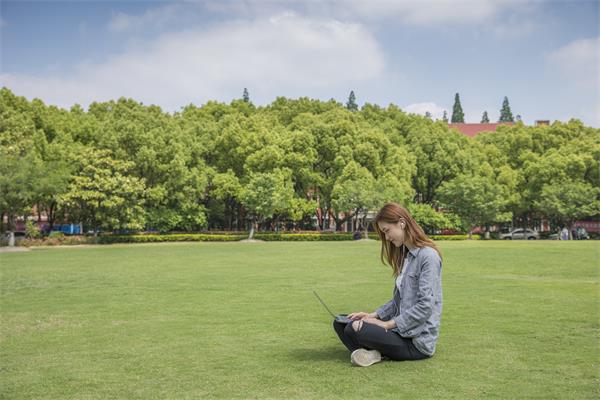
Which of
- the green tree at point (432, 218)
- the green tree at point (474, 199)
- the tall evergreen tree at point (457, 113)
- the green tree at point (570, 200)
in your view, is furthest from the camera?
the tall evergreen tree at point (457, 113)

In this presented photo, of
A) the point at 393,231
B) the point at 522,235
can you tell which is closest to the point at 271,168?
the point at 522,235

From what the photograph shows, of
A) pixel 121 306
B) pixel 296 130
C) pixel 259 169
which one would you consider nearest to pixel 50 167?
pixel 259 169

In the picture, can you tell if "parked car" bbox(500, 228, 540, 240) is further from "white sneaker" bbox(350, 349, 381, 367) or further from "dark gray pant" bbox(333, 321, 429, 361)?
"white sneaker" bbox(350, 349, 381, 367)

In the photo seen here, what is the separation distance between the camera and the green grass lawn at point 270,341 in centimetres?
545

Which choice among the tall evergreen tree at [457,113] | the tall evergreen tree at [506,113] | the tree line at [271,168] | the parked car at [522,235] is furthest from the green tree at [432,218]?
the tall evergreen tree at [506,113]

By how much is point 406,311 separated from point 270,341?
2.35 m

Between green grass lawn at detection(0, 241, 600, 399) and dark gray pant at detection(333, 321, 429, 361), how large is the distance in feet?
0.48

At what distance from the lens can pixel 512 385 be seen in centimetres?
541

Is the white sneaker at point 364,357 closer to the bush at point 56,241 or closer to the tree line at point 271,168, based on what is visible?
the tree line at point 271,168

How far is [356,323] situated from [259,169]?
47.5 m

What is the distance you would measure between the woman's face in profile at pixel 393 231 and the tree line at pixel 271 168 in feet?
121

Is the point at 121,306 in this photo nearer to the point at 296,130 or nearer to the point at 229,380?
the point at 229,380

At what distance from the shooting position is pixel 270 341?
25.1 ft

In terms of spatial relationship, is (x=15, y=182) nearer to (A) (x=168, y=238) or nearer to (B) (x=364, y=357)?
(A) (x=168, y=238)
